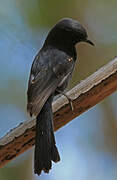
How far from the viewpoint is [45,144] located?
3.13m

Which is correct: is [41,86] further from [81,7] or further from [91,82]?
[81,7]

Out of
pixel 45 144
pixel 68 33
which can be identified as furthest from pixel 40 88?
pixel 68 33

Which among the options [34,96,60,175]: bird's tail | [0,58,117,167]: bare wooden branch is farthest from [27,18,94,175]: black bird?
[0,58,117,167]: bare wooden branch

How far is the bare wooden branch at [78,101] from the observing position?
2.86 meters

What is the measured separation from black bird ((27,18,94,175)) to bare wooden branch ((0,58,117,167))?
0.13 meters

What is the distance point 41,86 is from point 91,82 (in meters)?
0.55

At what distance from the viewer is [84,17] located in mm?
5730

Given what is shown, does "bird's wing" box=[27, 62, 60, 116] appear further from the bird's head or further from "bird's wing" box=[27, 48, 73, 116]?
the bird's head

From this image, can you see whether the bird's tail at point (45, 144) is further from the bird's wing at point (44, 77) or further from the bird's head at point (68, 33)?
the bird's head at point (68, 33)

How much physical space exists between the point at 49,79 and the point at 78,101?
1.76 ft

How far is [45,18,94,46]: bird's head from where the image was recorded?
370 cm

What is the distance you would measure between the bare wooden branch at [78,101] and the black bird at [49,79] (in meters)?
0.13

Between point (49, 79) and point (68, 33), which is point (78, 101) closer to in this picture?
point (49, 79)

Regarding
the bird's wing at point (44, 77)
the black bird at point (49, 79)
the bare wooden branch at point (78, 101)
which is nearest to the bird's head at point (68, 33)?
the black bird at point (49, 79)
